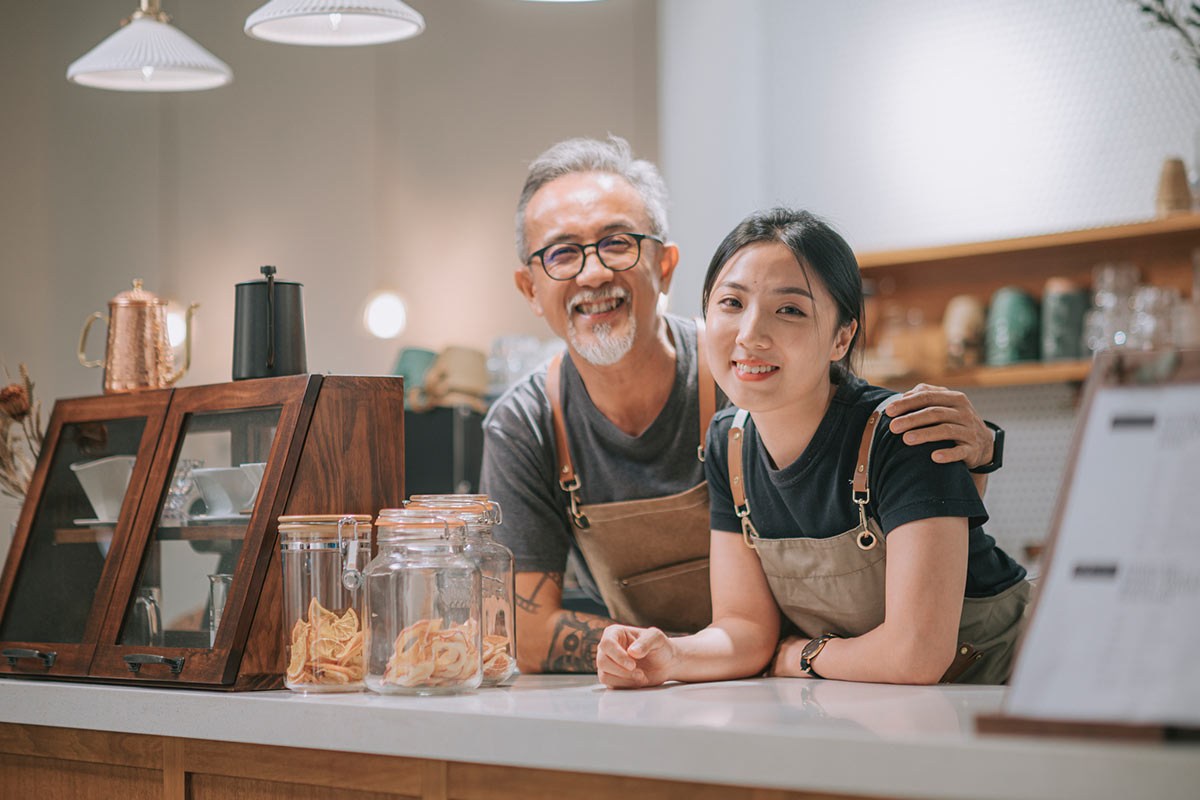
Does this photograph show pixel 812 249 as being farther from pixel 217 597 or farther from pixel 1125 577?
pixel 217 597

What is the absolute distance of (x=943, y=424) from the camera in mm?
1697

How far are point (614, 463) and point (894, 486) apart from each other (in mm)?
834

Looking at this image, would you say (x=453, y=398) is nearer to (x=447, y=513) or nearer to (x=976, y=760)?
(x=447, y=513)

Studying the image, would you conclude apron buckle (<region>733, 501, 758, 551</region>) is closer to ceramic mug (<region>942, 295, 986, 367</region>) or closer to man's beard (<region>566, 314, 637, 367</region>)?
man's beard (<region>566, 314, 637, 367</region>)

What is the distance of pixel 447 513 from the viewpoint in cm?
166

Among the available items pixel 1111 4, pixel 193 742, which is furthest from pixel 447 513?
pixel 1111 4

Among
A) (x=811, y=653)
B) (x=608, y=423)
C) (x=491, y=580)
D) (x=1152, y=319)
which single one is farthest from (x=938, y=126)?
(x=491, y=580)

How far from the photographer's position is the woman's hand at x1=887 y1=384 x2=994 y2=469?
168 cm

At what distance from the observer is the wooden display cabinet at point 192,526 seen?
1.74 m

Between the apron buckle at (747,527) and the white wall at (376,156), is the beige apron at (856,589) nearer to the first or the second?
the apron buckle at (747,527)

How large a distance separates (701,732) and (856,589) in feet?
2.07

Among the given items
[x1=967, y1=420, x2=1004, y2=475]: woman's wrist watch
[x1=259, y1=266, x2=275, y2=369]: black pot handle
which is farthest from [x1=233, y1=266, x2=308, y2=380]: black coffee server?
[x1=967, y1=420, x2=1004, y2=475]: woman's wrist watch

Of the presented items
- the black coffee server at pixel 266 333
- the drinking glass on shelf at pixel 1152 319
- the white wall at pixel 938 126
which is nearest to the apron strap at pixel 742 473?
the black coffee server at pixel 266 333

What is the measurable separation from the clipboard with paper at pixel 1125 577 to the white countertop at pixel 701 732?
0.03 metres
